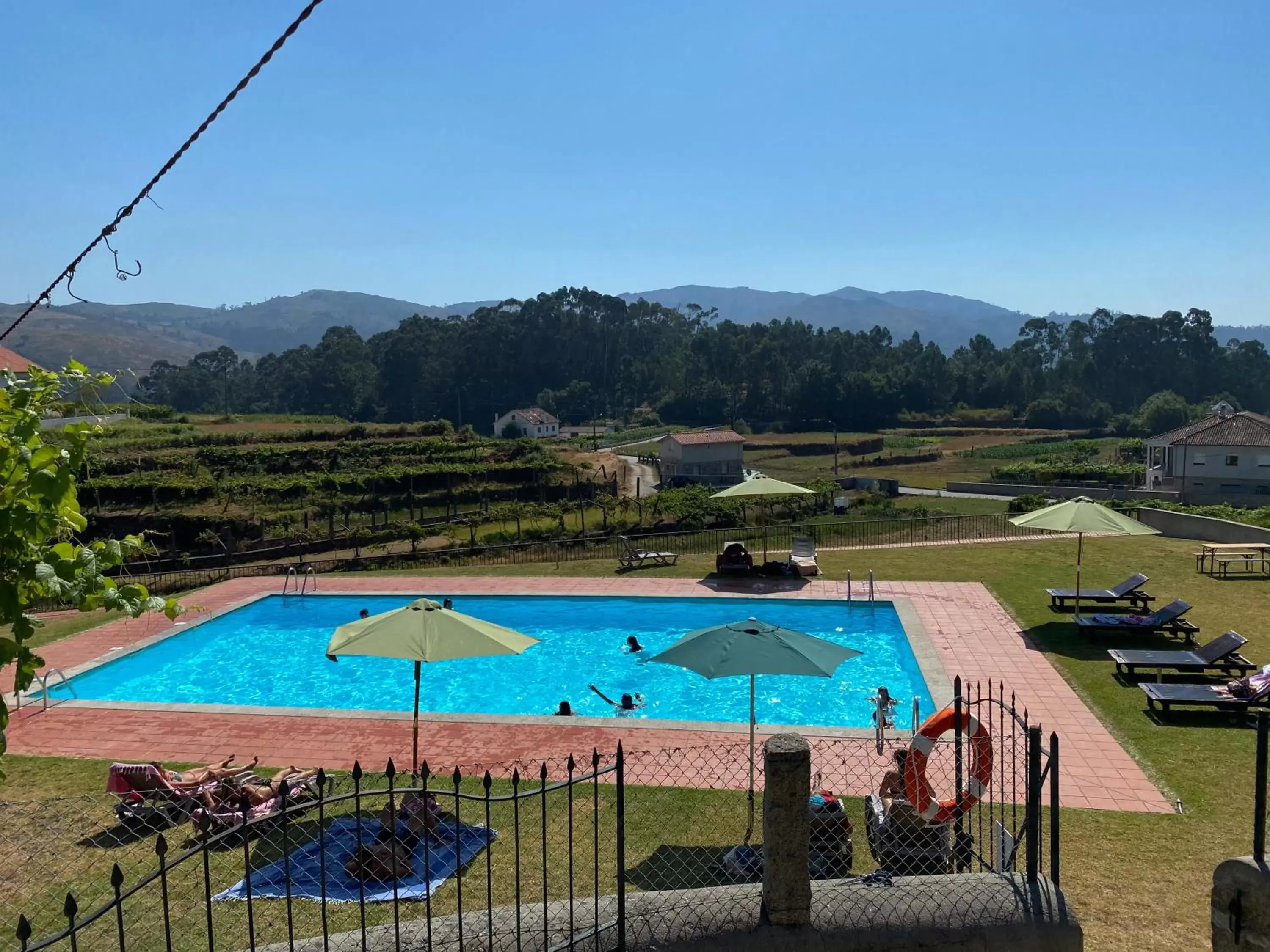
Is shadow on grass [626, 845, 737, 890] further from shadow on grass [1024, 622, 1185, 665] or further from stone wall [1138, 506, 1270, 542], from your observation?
stone wall [1138, 506, 1270, 542]

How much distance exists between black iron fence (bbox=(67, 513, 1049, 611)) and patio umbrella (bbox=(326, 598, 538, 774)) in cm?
1388

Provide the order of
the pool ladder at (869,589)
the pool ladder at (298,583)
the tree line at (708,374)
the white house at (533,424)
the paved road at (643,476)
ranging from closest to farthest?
the pool ladder at (869,589) < the pool ladder at (298,583) < the paved road at (643,476) < the white house at (533,424) < the tree line at (708,374)

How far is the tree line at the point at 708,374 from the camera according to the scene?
106m

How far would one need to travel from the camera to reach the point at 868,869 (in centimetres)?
721

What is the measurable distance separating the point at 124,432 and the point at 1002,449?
6638cm

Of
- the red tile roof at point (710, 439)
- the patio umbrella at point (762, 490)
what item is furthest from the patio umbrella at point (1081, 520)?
the red tile roof at point (710, 439)

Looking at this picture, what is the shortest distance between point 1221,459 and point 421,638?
5026 centimetres

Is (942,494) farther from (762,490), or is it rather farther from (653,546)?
(762,490)

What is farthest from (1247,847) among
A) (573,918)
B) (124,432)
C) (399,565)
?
(124,432)

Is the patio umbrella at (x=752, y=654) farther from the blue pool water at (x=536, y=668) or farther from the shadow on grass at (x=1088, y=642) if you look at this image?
the shadow on grass at (x=1088, y=642)

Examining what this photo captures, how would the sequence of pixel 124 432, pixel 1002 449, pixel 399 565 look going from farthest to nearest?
1. pixel 1002 449
2. pixel 124 432
3. pixel 399 565

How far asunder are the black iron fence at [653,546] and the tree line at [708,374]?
75582 millimetres

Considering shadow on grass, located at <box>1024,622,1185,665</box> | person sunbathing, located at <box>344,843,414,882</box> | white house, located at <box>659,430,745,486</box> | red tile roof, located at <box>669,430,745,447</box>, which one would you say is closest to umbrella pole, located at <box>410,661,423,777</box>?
person sunbathing, located at <box>344,843,414,882</box>

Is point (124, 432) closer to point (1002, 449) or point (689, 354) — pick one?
point (1002, 449)
